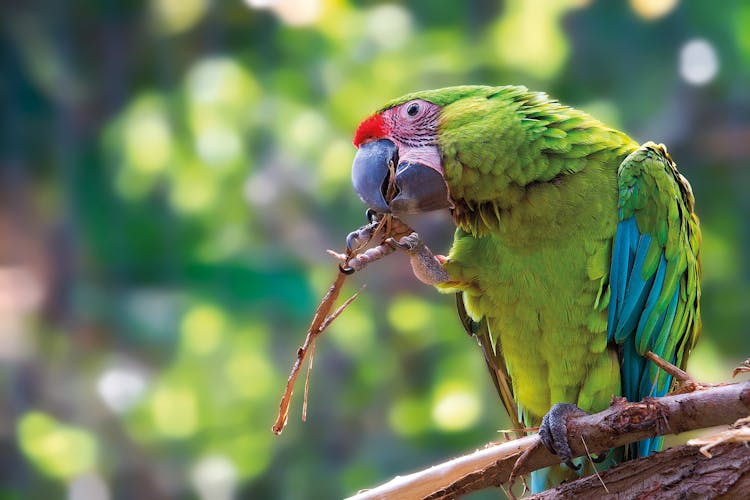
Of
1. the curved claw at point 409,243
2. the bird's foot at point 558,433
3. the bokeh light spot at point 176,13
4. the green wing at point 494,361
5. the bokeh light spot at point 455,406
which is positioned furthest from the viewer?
the bokeh light spot at point 176,13

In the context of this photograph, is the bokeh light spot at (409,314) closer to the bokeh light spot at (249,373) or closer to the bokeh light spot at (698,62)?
the bokeh light spot at (249,373)

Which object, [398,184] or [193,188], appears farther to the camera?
[193,188]

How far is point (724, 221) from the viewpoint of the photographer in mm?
3791

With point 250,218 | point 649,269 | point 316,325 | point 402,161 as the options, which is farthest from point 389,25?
point 316,325

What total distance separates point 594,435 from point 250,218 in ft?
8.96

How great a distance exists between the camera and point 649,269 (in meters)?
1.90

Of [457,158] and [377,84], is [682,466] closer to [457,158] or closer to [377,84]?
[457,158]

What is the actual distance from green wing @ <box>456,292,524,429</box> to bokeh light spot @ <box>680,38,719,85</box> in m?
2.36

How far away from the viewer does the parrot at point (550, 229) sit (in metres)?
1.87

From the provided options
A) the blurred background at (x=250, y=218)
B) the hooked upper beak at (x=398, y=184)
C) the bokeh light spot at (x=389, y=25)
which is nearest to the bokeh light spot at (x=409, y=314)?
the blurred background at (x=250, y=218)

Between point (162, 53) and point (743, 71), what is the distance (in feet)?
9.77

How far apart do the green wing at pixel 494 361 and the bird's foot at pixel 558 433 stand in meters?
0.46

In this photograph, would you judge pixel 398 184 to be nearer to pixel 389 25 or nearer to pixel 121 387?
pixel 389 25

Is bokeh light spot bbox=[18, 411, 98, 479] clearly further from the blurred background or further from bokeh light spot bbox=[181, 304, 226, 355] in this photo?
bokeh light spot bbox=[181, 304, 226, 355]
